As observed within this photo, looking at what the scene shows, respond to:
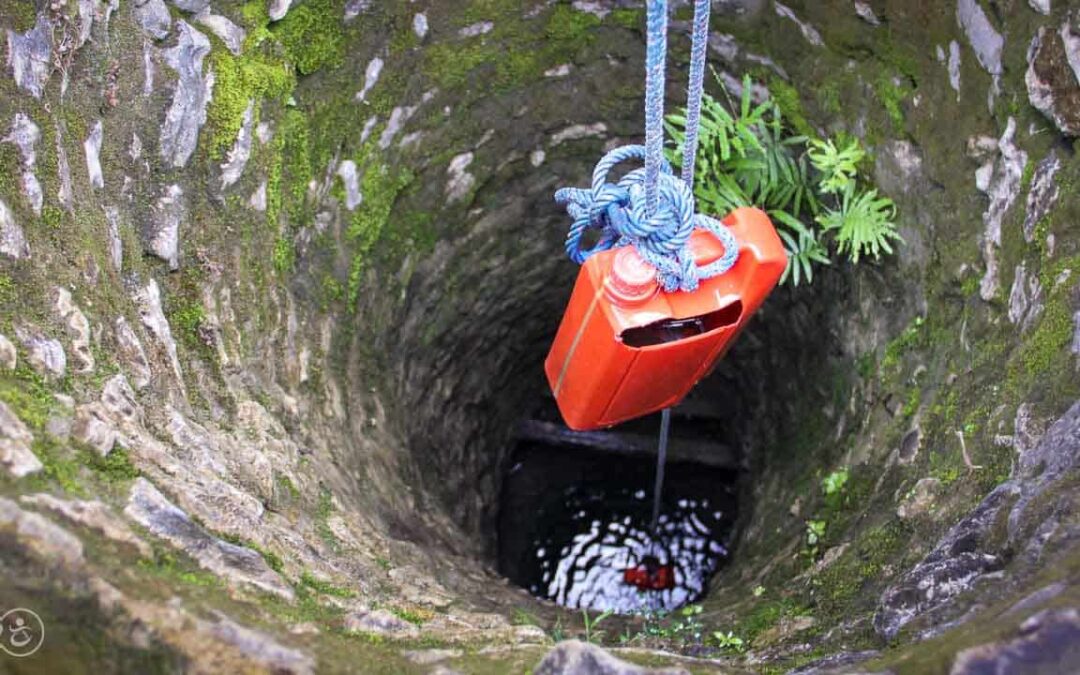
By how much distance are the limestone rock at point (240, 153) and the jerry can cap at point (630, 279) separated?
1.17m

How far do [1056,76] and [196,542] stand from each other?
2.35 m

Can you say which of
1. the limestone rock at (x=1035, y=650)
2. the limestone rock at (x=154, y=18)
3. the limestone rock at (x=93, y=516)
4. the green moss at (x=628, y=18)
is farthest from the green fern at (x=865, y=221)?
the limestone rock at (x=93, y=516)

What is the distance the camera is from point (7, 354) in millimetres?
1737

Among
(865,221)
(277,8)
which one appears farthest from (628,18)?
(277,8)

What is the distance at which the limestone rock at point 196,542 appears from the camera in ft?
5.30

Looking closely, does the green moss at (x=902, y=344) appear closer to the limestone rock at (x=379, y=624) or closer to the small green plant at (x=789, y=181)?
the small green plant at (x=789, y=181)

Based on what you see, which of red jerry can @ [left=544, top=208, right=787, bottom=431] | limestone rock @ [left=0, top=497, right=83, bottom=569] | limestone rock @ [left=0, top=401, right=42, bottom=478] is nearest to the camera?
limestone rock @ [left=0, top=497, right=83, bottom=569]

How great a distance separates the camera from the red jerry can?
2.38m

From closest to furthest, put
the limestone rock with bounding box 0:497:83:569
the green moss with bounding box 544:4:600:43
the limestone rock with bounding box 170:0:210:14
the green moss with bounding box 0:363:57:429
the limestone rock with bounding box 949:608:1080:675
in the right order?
the limestone rock with bounding box 949:608:1080:675 < the limestone rock with bounding box 0:497:83:569 < the green moss with bounding box 0:363:57:429 < the limestone rock with bounding box 170:0:210:14 < the green moss with bounding box 544:4:600:43

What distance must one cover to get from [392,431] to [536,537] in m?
1.51

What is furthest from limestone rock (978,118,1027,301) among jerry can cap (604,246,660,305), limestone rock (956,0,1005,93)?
jerry can cap (604,246,660,305)

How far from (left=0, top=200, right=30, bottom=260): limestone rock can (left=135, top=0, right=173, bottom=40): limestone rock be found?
0.78 metres

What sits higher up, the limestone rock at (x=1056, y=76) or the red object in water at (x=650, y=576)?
the limestone rock at (x=1056, y=76)

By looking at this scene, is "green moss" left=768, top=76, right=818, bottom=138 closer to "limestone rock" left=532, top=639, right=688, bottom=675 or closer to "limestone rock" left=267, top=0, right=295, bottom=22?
"limestone rock" left=267, top=0, right=295, bottom=22
